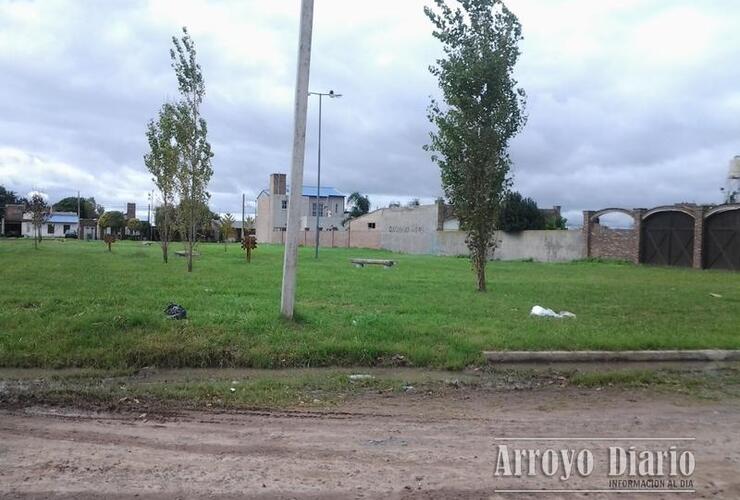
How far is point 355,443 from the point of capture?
5145mm

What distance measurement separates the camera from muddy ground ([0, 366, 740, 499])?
13.8 ft

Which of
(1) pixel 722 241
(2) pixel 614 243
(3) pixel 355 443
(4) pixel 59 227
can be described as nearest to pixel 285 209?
(4) pixel 59 227

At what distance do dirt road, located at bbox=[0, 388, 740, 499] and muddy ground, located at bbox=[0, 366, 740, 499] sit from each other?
0.01 m

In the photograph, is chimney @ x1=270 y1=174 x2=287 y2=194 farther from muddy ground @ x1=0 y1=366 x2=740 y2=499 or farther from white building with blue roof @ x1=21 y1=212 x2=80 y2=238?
muddy ground @ x1=0 y1=366 x2=740 y2=499

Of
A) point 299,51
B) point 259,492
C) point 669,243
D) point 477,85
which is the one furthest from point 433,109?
point 669,243

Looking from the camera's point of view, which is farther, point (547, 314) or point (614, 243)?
point (614, 243)

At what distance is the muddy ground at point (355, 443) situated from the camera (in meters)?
4.19

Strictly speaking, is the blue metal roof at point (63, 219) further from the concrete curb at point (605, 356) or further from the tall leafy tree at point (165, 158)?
the concrete curb at point (605, 356)

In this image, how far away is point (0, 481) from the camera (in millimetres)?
4219

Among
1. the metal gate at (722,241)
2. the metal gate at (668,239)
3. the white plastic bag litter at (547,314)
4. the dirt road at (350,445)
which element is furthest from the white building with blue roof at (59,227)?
the dirt road at (350,445)

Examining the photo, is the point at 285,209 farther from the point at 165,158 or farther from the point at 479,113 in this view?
the point at 479,113
